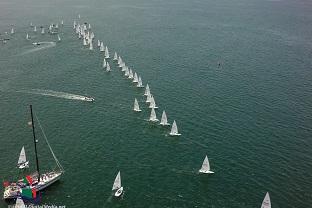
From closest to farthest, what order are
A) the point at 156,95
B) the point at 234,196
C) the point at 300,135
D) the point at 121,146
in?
the point at 234,196, the point at 121,146, the point at 300,135, the point at 156,95

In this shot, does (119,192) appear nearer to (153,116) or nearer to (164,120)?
(164,120)

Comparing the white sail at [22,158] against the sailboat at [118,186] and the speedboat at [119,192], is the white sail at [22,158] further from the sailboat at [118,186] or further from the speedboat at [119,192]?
the speedboat at [119,192]

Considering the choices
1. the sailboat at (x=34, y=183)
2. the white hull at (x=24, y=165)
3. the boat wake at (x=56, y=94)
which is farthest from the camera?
the boat wake at (x=56, y=94)

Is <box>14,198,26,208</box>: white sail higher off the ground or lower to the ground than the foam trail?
lower

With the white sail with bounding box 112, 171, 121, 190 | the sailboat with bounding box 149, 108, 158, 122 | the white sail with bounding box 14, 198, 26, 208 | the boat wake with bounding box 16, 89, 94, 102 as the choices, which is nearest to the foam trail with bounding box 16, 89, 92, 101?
the boat wake with bounding box 16, 89, 94, 102

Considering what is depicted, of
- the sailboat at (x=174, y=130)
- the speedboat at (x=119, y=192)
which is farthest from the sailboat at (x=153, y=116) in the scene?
the speedboat at (x=119, y=192)

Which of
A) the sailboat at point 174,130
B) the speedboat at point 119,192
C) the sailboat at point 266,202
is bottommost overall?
the speedboat at point 119,192

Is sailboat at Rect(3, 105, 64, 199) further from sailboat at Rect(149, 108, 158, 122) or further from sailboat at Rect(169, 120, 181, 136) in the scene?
sailboat at Rect(149, 108, 158, 122)

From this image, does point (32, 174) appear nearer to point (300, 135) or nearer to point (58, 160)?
point (58, 160)

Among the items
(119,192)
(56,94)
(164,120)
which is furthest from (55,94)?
(119,192)

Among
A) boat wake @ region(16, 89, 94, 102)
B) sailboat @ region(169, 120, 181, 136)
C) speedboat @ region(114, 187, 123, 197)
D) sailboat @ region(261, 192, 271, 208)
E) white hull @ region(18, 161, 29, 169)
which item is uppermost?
boat wake @ region(16, 89, 94, 102)

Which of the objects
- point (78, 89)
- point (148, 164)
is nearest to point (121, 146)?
point (148, 164)
